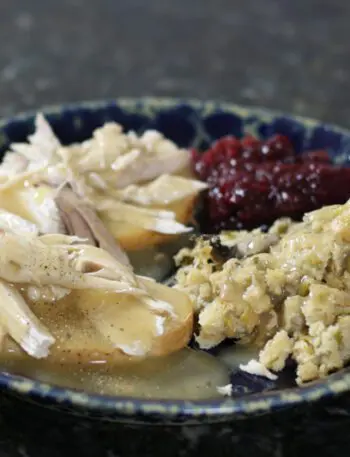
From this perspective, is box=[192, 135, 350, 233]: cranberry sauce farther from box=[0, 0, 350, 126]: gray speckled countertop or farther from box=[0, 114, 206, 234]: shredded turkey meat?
box=[0, 0, 350, 126]: gray speckled countertop

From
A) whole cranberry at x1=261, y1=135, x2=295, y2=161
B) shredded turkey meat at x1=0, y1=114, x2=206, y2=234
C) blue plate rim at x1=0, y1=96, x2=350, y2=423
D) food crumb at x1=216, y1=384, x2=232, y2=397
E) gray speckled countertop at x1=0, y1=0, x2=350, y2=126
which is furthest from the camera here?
gray speckled countertop at x1=0, y1=0, x2=350, y2=126

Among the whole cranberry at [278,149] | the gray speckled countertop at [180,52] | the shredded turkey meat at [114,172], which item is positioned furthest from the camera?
the gray speckled countertop at [180,52]

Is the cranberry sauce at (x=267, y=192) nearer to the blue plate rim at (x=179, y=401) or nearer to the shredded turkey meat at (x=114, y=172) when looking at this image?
the shredded turkey meat at (x=114, y=172)

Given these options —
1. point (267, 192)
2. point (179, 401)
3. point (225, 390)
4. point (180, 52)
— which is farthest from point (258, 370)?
point (180, 52)

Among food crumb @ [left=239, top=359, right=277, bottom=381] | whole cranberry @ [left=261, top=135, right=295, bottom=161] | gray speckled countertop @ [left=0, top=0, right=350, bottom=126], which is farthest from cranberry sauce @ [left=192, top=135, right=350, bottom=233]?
gray speckled countertop @ [left=0, top=0, right=350, bottom=126]

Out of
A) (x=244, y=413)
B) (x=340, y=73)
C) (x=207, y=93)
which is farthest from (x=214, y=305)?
(x=340, y=73)

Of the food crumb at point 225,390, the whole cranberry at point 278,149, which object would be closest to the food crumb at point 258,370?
the food crumb at point 225,390

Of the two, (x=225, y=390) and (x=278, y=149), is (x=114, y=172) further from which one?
(x=225, y=390)

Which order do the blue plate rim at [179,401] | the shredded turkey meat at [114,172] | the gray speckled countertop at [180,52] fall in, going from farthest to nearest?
1. the gray speckled countertop at [180,52]
2. the shredded turkey meat at [114,172]
3. the blue plate rim at [179,401]

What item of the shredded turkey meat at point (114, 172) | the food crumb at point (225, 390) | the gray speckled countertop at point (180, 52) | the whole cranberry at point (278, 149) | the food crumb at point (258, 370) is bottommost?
the gray speckled countertop at point (180, 52)
